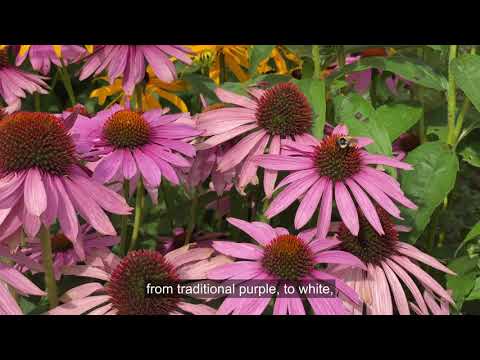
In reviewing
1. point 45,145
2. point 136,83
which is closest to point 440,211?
point 136,83

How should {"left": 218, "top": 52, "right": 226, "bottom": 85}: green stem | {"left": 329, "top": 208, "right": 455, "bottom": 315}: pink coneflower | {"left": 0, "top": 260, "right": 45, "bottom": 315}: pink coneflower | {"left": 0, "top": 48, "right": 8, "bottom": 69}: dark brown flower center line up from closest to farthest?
{"left": 0, "top": 260, "right": 45, "bottom": 315}: pink coneflower, {"left": 329, "top": 208, "right": 455, "bottom": 315}: pink coneflower, {"left": 0, "top": 48, "right": 8, "bottom": 69}: dark brown flower center, {"left": 218, "top": 52, "right": 226, "bottom": 85}: green stem

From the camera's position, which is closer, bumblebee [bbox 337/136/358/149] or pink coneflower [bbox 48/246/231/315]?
pink coneflower [bbox 48/246/231/315]

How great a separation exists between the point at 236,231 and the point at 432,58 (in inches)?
21.1

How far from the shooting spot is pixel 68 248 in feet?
3.55

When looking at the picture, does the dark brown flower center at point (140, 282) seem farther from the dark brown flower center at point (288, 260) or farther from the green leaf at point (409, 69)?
the green leaf at point (409, 69)

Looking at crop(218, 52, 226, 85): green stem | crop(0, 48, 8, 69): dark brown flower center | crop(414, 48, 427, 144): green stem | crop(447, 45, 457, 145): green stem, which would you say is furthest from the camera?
crop(218, 52, 226, 85): green stem

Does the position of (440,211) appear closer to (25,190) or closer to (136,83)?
(136,83)

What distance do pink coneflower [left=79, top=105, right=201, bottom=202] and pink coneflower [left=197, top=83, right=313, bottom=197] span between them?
0.18 feet

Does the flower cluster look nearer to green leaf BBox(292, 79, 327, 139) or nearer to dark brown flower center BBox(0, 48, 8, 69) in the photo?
green leaf BBox(292, 79, 327, 139)

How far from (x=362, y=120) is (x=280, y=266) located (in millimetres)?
356

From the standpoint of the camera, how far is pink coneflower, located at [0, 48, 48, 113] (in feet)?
4.15

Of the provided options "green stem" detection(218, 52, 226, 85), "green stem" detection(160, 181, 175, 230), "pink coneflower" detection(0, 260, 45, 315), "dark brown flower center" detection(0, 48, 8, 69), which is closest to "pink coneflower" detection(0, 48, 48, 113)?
"dark brown flower center" detection(0, 48, 8, 69)

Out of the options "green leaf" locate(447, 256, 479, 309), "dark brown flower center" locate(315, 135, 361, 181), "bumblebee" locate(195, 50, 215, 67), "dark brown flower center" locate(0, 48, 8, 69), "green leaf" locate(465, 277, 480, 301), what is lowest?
"green leaf" locate(465, 277, 480, 301)

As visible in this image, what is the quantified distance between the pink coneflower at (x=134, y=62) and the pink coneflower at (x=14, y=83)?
0.15 meters
